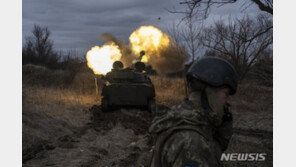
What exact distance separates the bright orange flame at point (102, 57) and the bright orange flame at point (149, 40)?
1.96 metres

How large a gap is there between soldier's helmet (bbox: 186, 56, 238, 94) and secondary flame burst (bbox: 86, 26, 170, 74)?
15.8 meters

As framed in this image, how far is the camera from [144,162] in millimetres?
7223

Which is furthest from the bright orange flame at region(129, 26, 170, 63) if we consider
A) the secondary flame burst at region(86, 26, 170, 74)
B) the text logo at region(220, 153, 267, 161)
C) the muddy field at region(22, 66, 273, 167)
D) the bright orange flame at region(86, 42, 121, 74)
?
the text logo at region(220, 153, 267, 161)

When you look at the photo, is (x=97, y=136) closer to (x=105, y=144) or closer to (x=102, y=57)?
(x=105, y=144)

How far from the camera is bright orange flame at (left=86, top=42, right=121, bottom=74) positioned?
706 inches

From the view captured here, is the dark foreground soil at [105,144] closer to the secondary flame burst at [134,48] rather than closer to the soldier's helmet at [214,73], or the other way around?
the soldier's helmet at [214,73]

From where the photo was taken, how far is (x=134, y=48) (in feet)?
68.6

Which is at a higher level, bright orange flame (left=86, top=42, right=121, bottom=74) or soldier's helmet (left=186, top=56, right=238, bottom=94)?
bright orange flame (left=86, top=42, right=121, bottom=74)

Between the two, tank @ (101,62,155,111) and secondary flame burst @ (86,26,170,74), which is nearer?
tank @ (101,62,155,111)

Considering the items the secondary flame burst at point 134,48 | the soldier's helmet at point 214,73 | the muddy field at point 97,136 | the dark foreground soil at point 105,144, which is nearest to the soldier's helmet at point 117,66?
the muddy field at point 97,136

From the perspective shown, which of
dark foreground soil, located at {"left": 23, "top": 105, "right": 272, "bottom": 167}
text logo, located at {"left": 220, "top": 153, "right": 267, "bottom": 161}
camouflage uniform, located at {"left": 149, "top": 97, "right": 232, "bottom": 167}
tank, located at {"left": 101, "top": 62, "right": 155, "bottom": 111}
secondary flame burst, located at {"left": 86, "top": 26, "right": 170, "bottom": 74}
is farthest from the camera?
secondary flame burst, located at {"left": 86, "top": 26, "right": 170, "bottom": 74}

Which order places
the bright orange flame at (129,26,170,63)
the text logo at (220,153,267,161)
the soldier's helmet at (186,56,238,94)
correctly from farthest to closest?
the bright orange flame at (129,26,170,63), the text logo at (220,153,267,161), the soldier's helmet at (186,56,238,94)

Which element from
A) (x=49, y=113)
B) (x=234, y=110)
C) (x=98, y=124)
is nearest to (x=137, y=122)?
(x=98, y=124)

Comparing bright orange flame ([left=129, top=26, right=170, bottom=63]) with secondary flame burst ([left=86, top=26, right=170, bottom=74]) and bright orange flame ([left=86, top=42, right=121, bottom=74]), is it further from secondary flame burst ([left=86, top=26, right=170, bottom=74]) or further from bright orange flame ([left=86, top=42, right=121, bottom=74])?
bright orange flame ([left=86, top=42, right=121, bottom=74])
